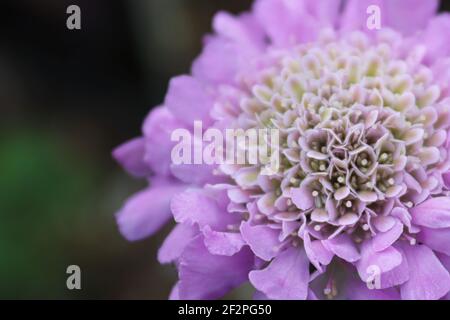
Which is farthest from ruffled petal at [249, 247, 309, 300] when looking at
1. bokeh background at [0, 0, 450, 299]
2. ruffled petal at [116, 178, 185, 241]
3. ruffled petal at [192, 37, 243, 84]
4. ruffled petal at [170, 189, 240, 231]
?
bokeh background at [0, 0, 450, 299]

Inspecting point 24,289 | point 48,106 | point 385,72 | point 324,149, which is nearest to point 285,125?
point 324,149

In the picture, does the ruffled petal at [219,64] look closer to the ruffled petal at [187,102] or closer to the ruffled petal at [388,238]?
the ruffled petal at [187,102]

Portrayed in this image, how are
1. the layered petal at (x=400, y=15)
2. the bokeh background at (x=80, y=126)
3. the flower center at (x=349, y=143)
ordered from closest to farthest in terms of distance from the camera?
the flower center at (x=349, y=143)
the layered petal at (x=400, y=15)
the bokeh background at (x=80, y=126)

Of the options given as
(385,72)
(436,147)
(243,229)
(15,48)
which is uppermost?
(15,48)

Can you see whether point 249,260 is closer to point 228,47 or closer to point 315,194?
point 315,194

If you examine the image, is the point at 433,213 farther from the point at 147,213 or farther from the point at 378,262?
the point at 147,213

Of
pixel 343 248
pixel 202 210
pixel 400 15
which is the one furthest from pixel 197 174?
pixel 400 15

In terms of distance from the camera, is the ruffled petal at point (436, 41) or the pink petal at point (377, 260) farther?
the ruffled petal at point (436, 41)

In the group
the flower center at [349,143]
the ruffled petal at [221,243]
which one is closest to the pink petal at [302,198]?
the flower center at [349,143]
